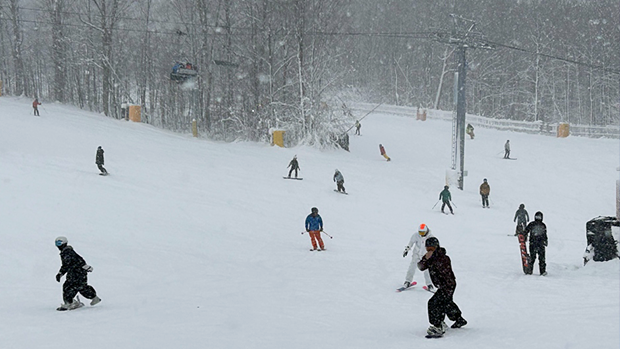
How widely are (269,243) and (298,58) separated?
71.3 feet

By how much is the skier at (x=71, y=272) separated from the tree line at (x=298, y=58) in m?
23.1

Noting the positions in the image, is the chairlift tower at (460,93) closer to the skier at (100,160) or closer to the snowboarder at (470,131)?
the snowboarder at (470,131)

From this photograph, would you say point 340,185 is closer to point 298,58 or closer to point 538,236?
point 538,236

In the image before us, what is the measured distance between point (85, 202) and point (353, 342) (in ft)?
44.8

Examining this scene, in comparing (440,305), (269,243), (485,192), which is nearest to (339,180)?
→ (485,192)

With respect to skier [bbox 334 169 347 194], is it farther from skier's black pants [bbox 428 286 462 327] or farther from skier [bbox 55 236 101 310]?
skier's black pants [bbox 428 286 462 327]

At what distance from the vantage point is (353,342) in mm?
7441

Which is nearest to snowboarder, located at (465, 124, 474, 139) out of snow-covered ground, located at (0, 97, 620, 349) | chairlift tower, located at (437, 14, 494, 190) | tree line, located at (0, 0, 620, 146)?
snow-covered ground, located at (0, 97, 620, 349)

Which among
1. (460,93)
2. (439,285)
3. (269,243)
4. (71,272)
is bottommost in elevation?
(269,243)

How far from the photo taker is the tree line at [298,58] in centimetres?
3794

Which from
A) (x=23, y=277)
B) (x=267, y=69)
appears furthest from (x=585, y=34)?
(x=23, y=277)

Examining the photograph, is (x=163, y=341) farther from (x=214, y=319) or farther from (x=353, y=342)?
(x=353, y=342)

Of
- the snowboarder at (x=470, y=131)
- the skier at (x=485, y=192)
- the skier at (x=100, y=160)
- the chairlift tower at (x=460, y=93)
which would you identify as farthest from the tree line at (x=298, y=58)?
the skier at (x=100, y=160)

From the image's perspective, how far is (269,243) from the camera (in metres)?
16.9
